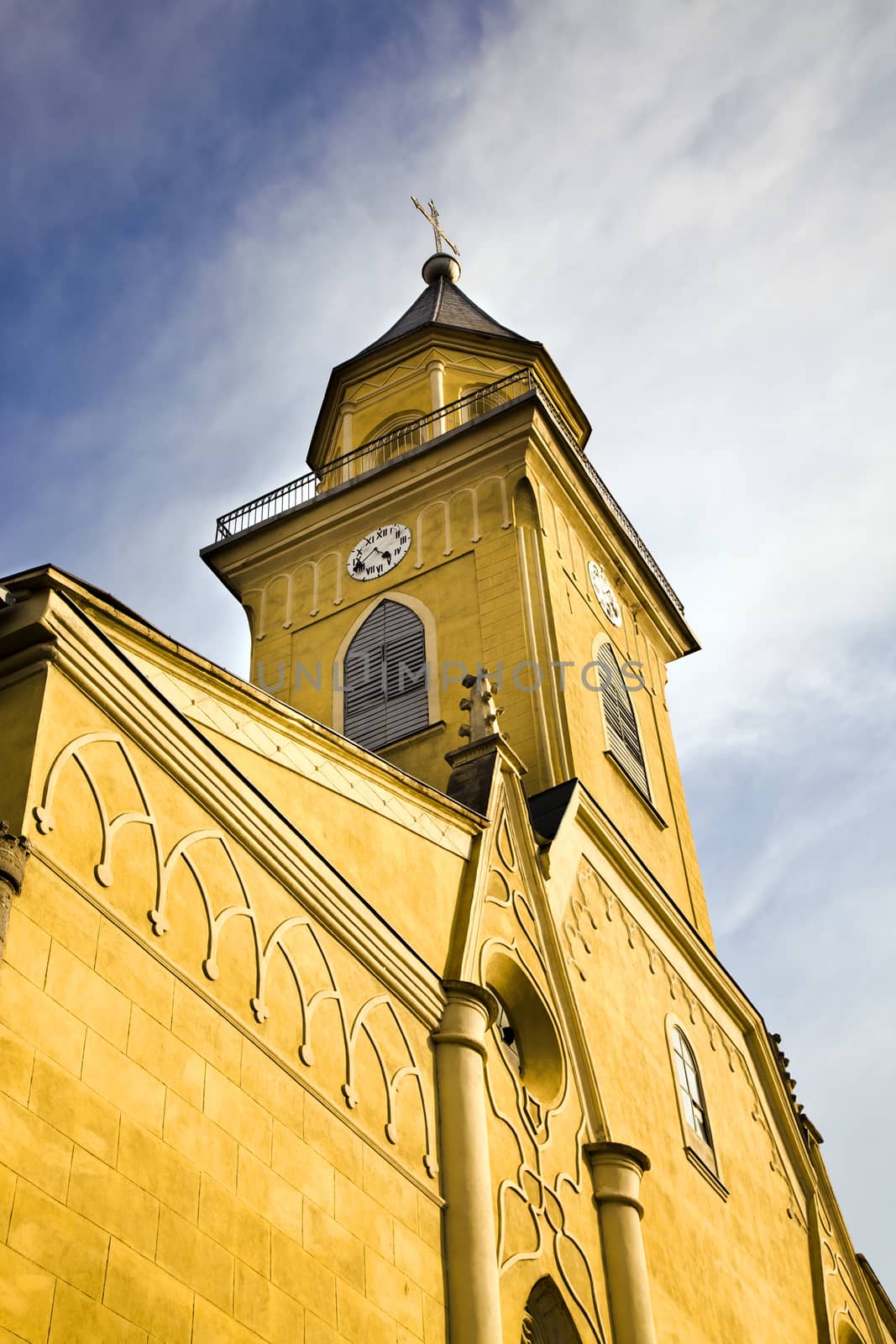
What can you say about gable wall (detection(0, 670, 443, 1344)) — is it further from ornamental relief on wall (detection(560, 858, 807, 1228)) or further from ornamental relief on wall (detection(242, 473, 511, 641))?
ornamental relief on wall (detection(242, 473, 511, 641))

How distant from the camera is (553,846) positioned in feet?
53.2

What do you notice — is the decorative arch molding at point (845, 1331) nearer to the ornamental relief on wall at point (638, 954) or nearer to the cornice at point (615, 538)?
the ornamental relief on wall at point (638, 954)

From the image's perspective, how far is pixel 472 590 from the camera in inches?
853

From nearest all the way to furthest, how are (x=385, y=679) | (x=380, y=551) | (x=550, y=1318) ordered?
1. (x=550, y=1318)
2. (x=385, y=679)
3. (x=380, y=551)

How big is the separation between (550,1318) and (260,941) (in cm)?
461

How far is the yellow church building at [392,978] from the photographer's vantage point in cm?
812

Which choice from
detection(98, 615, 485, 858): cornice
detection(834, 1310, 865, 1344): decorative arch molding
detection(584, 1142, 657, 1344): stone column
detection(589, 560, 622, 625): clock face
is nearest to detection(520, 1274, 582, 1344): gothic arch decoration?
detection(584, 1142, 657, 1344): stone column

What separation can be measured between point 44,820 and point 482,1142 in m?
4.81

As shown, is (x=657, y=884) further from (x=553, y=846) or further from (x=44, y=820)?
(x=44, y=820)

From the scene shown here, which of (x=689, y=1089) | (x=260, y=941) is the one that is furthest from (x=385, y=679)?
(x=260, y=941)

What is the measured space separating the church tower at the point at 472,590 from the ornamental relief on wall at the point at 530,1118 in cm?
369

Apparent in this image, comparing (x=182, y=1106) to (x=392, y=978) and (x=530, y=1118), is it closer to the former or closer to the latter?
(x=392, y=978)

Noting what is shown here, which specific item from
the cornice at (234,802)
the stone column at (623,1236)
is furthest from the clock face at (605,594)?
the cornice at (234,802)

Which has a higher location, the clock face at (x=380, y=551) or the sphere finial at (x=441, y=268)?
the sphere finial at (x=441, y=268)
